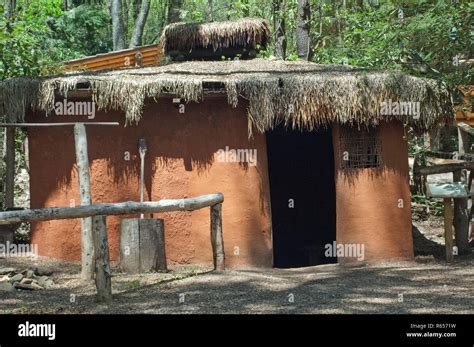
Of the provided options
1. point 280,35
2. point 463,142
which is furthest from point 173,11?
point 463,142

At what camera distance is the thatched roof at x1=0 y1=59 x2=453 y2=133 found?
469 inches

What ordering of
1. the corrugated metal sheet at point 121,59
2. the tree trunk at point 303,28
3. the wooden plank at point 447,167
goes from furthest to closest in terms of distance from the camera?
the corrugated metal sheet at point 121,59
the tree trunk at point 303,28
the wooden plank at point 447,167

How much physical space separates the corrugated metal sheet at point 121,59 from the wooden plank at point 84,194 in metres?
9.69

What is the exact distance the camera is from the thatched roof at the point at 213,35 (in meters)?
14.9

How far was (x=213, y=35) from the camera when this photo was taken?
1496 cm

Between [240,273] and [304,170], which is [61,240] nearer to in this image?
[240,273]

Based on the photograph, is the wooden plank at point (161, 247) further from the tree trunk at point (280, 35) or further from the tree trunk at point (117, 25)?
the tree trunk at point (117, 25)

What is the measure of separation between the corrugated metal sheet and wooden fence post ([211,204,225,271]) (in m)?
9.66

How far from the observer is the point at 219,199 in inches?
443

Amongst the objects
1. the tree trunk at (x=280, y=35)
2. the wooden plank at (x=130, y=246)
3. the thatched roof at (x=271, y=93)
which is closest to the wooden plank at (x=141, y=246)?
the wooden plank at (x=130, y=246)

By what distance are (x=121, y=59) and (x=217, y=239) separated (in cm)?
1102

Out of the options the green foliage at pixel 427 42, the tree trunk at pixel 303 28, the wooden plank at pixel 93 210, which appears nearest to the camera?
the wooden plank at pixel 93 210

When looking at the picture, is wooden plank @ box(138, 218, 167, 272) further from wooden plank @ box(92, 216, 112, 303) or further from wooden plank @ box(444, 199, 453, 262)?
wooden plank @ box(444, 199, 453, 262)

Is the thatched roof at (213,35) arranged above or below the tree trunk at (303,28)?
below
